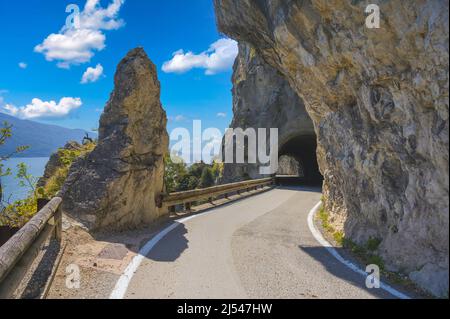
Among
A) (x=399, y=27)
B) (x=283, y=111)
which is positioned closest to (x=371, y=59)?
(x=399, y=27)

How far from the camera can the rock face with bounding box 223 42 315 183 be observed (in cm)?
3167

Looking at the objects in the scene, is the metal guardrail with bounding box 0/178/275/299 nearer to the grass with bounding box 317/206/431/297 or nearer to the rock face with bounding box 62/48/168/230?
the rock face with bounding box 62/48/168/230

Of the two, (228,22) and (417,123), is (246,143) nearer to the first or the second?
(228,22)

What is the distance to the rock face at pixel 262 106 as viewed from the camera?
31.7 m

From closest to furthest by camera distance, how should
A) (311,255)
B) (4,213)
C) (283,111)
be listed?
(311,255) → (4,213) → (283,111)

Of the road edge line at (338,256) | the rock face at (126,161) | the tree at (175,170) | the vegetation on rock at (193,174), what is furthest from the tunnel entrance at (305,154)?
the rock face at (126,161)

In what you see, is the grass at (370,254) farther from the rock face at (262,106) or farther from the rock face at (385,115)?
the rock face at (262,106)

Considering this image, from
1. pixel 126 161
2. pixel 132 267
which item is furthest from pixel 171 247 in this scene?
pixel 126 161

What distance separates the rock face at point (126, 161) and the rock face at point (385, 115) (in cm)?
516

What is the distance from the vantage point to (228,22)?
57.3 feet

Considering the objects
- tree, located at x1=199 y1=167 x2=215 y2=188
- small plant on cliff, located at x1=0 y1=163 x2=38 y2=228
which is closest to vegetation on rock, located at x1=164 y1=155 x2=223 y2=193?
tree, located at x1=199 y1=167 x2=215 y2=188

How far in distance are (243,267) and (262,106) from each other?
2893 centimetres

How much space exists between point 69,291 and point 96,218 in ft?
11.2

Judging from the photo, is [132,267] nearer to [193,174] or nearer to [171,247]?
[171,247]
